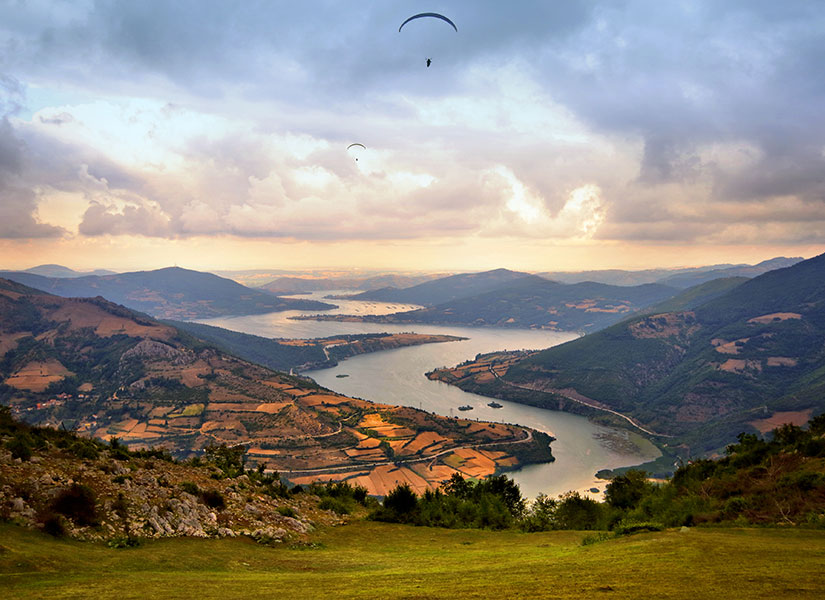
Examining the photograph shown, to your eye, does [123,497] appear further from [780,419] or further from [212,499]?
[780,419]

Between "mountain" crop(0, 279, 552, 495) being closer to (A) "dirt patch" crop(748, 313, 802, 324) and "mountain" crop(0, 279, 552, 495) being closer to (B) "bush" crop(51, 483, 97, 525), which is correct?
(B) "bush" crop(51, 483, 97, 525)

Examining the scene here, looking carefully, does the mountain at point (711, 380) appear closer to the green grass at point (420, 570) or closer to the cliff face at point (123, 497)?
the green grass at point (420, 570)

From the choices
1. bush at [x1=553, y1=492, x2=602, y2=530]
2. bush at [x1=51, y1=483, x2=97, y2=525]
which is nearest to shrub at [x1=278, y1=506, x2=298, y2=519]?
bush at [x1=51, y1=483, x2=97, y2=525]

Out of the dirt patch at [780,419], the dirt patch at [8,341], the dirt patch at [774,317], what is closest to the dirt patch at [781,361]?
the dirt patch at [774,317]

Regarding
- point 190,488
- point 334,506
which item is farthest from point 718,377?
point 190,488

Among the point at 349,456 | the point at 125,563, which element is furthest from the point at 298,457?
the point at 125,563

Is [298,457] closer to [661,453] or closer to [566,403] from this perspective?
[661,453]

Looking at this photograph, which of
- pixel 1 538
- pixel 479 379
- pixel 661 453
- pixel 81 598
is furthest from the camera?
pixel 479 379
